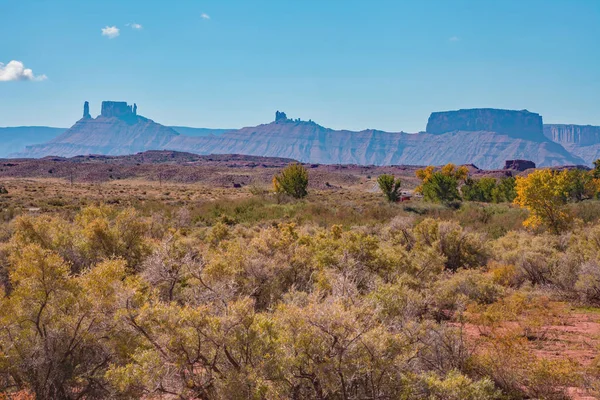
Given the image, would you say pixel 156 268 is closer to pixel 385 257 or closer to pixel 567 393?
pixel 385 257

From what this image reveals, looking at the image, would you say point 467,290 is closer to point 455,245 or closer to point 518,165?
point 455,245

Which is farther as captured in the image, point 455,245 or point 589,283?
point 455,245

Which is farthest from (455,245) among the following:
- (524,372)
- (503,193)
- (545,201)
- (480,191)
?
(480,191)

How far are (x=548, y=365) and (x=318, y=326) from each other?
424 centimetres

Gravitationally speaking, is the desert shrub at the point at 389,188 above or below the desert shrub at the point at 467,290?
above

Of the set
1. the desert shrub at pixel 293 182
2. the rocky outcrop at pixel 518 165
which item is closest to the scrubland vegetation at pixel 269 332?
the desert shrub at pixel 293 182

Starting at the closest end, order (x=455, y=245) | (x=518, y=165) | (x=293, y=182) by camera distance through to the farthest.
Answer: (x=455, y=245), (x=293, y=182), (x=518, y=165)

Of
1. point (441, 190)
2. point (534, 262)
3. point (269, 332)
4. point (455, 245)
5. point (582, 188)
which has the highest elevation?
point (582, 188)

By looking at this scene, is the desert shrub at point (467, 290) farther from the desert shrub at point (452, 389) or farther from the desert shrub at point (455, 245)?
the desert shrub at point (452, 389)

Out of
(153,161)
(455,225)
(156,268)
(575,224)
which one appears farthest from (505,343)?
(153,161)

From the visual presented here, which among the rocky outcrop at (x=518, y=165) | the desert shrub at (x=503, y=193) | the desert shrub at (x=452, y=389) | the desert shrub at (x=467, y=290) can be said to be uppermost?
the rocky outcrop at (x=518, y=165)

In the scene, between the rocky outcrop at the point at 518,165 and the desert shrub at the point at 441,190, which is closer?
the desert shrub at the point at 441,190

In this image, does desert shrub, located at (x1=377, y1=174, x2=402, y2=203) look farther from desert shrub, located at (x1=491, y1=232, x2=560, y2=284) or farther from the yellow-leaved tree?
desert shrub, located at (x1=491, y1=232, x2=560, y2=284)

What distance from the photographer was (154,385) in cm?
630
